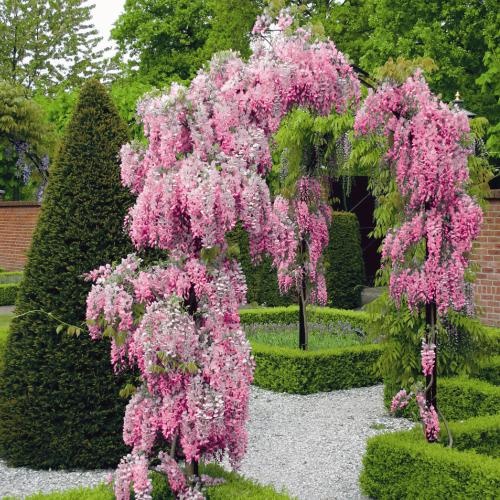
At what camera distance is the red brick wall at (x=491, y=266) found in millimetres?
12414

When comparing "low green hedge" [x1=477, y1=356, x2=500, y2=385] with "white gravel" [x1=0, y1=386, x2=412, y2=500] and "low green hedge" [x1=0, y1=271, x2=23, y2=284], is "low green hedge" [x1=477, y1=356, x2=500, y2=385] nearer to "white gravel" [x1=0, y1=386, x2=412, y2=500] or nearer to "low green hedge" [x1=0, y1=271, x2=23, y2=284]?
"white gravel" [x1=0, y1=386, x2=412, y2=500]

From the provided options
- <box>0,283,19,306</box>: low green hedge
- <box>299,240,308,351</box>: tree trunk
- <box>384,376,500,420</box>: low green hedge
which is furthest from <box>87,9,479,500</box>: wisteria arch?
<box>0,283,19,306</box>: low green hedge

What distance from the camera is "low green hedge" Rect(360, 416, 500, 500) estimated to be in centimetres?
549

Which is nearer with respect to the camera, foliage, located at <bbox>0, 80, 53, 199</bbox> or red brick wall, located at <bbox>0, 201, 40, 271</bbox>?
foliage, located at <bbox>0, 80, 53, 199</bbox>

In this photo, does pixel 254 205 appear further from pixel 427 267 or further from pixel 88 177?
pixel 88 177

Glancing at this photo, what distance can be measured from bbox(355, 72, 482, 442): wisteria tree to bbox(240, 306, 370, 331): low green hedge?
6636 mm

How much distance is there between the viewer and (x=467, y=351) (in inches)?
318

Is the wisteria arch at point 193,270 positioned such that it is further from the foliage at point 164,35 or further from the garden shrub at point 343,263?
the foliage at point 164,35

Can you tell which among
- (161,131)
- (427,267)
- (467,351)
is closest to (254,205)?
(161,131)

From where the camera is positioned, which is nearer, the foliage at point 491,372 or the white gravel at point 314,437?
the white gravel at point 314,437

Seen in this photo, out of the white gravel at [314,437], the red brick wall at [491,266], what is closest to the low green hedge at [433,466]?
the white gravel at [314,437]

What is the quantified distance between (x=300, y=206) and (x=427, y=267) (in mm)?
4703

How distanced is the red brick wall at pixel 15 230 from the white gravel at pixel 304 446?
17731 millimetres

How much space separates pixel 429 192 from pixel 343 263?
35.2 ft
